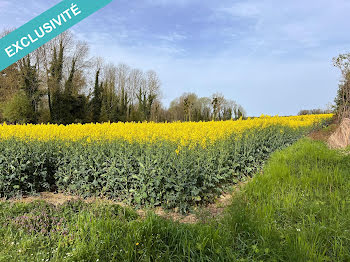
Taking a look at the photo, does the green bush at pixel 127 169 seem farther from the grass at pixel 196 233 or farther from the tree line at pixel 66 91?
the tree line at pixel 66 91

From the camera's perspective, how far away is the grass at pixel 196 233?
2.69 metres

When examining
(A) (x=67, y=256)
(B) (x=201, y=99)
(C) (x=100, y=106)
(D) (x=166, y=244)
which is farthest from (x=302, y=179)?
(B) (x=201, y=99)

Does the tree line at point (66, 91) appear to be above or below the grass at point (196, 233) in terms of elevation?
above

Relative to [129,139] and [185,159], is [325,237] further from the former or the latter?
[129,139]

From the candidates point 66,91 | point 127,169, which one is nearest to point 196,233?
point 127,169

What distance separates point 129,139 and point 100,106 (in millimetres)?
26329

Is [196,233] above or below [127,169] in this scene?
below

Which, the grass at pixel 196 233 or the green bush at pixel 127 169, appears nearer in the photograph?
the grass at pixel 196 233

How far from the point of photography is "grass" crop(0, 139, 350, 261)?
2.69 m

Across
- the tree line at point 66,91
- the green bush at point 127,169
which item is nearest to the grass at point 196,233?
the green bush at point 127,169

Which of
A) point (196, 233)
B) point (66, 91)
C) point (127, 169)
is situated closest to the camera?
point (196, 233)

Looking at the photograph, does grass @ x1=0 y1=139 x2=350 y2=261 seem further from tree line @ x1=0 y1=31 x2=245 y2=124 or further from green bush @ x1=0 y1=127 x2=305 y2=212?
tree line @ x1=0 y1=31 x2=245 y2=124

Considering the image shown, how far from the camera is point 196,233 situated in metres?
3.02

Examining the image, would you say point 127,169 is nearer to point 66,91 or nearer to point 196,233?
point 196,233
